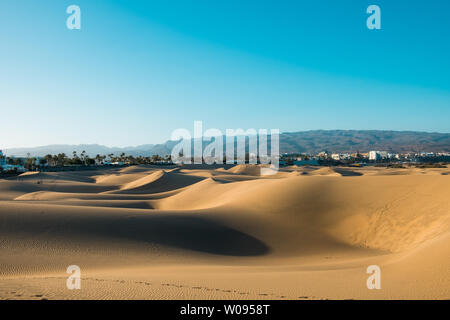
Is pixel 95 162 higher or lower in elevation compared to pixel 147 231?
lower

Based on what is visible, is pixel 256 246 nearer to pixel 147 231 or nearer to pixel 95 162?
pixel 147 231

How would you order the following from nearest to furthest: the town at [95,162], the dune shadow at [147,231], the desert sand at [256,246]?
the desert sand at [256,246] < the dune shadow at [147,231] < the town at [95,162]

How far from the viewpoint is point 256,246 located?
45.1 ft

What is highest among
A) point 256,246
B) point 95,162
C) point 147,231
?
point 147,231

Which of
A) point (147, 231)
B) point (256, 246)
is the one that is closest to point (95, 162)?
point (147, 231)

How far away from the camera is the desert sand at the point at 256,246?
6.34 m

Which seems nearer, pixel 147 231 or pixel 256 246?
pixel 256 246

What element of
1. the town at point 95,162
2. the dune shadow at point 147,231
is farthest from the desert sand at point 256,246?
the town at point 95,162

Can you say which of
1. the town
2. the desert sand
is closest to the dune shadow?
the desert sand

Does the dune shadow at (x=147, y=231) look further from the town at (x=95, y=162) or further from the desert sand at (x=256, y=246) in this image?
the town at (x=95, y=162)
